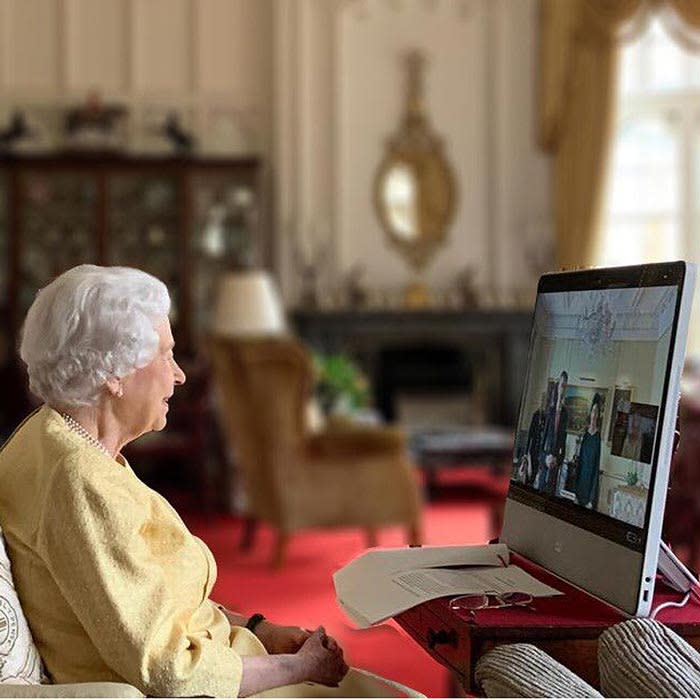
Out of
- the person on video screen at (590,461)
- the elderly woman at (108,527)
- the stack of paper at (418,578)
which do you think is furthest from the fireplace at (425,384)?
the person on video screen at (590,461)

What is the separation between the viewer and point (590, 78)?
8.88 meters

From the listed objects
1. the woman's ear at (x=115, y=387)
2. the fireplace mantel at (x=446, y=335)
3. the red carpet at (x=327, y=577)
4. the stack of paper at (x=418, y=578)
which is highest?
the woman's ear at (x=115, y=387)

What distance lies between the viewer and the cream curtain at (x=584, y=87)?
8781 millimetres

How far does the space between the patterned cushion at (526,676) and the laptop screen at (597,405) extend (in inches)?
7.7

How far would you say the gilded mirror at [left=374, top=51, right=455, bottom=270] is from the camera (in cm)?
924

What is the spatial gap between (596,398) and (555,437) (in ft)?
0.44

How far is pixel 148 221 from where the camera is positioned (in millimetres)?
8938

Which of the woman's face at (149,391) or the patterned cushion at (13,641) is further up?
Answer: the woman's face at (149,391)

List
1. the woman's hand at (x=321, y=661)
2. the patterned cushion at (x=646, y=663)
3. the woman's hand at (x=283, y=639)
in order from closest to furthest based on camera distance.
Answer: the patterned cushion at (x=646, y=663) < the woman's hand at (x=321, y=661) < the woman's hand at (x=283, y=639)

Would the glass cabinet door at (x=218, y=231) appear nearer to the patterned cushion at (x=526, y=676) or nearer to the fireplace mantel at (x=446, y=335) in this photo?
the fireplace mantel at (x=446, y=335)

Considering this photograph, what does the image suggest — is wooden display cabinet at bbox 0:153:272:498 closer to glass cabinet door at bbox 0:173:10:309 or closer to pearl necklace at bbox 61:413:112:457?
glass cabinet door at bbox 0:173:10:309

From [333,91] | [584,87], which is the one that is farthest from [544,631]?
[333,91]

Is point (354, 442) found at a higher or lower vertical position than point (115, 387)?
lower

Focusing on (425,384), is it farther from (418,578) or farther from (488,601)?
(488,601)
